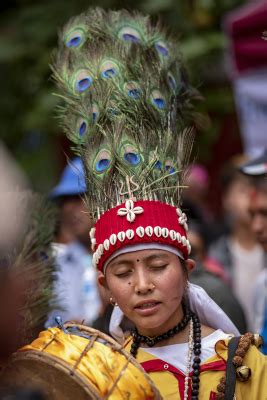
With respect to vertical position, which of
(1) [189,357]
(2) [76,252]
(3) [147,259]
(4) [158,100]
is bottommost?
(1) [189,357]

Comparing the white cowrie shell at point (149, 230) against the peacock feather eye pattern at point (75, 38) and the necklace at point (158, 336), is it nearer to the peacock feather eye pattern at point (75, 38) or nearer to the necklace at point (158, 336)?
the necklace at point (158, 336)

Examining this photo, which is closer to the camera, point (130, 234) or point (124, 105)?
point (130, 234)

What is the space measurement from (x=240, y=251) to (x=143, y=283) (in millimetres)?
4176

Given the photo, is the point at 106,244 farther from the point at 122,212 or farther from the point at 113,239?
the point at 122,212

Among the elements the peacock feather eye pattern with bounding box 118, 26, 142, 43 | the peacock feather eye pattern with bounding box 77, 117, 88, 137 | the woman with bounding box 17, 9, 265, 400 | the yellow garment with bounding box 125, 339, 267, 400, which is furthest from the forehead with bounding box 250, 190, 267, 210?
the yellow garment with bounding box 125, 339, 267, 400

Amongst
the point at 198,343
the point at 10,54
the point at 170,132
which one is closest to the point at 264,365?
the point at 198,343

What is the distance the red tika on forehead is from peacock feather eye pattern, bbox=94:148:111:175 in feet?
0.67

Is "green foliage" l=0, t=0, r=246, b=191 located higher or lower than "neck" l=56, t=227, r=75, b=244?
higher

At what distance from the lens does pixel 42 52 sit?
954cm

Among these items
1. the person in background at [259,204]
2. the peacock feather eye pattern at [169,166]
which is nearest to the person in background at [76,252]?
the person in background at [259,204]

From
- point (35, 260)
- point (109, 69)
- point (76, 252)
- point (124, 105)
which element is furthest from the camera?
point (76, 252)

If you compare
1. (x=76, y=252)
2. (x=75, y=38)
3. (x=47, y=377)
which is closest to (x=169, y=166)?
(x=75, y=38)

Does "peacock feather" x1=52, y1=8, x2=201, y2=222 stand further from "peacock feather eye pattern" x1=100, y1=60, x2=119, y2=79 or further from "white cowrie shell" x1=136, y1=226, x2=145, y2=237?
"white cowrie shell" x1=136, y1=226, x2=145, y2=237

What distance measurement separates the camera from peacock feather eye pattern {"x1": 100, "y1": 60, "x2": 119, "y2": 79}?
4539mm
